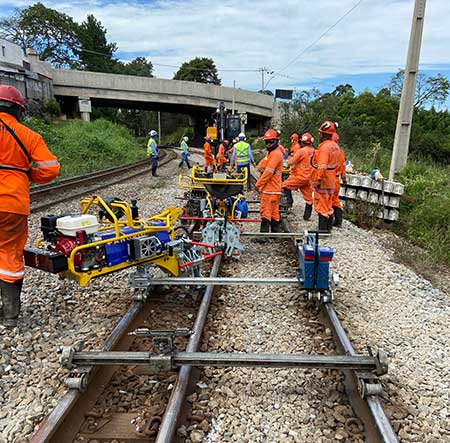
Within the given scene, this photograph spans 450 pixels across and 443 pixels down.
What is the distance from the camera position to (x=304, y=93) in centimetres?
3566

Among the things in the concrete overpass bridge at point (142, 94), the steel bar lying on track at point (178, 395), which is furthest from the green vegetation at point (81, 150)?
the steel bar lying on track at point (178, 395)

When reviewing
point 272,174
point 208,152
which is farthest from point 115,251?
point 208,152

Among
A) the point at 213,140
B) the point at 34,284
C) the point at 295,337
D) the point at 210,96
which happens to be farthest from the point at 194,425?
the point at 210,96

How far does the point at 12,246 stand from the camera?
12.0 ft

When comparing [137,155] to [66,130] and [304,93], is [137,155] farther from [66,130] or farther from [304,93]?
[304,93]

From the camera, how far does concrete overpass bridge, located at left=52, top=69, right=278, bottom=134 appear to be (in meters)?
37.1

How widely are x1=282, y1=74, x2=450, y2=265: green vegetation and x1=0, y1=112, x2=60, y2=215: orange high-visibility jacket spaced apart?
6.27 metres

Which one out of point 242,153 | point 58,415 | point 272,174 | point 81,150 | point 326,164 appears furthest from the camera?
point 81,150

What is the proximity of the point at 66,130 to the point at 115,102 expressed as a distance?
15.8 metres

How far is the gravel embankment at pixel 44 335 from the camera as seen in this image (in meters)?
2.72

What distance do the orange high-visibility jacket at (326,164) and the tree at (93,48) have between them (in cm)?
6995

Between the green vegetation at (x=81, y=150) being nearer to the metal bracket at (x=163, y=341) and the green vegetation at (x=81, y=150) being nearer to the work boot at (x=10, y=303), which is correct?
the work boot at (x=10, y=303)

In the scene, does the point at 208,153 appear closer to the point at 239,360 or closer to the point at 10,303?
the point at 10,303

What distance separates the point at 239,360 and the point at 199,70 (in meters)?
78.6
